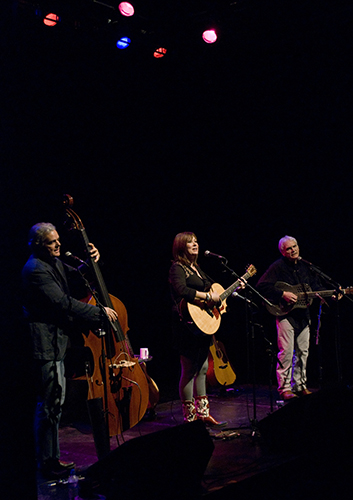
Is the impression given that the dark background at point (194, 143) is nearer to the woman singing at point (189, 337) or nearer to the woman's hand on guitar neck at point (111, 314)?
the woman singing at point (189, 337)

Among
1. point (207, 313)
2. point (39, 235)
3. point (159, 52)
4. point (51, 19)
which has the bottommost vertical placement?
point (207, 313)

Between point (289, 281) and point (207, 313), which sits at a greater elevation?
point (289, 281)

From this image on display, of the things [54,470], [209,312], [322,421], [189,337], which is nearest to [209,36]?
[209,312]

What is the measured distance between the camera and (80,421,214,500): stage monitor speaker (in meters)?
2.47

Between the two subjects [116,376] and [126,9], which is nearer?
[116,376]

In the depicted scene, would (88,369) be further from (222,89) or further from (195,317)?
(222,89)

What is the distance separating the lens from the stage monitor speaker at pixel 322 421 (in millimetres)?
3051

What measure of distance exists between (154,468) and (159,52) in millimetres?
5183

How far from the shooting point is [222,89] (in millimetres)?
7602

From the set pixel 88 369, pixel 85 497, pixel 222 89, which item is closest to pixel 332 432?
pixel 85 497

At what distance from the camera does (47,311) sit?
3.78 m

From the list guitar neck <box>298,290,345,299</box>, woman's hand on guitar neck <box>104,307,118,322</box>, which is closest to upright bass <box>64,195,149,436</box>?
woman's hand on guitar neck <box>104,307,118,322</box>

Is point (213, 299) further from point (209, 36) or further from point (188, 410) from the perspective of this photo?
point (209, 36)

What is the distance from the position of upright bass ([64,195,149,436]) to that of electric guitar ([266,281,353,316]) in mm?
Result: 2328
